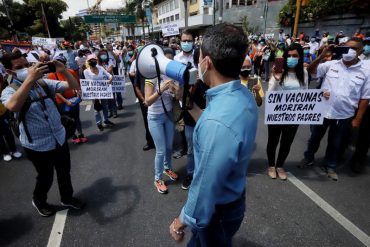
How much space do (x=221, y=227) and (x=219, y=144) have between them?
644 millimetres

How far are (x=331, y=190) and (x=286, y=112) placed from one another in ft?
4.03

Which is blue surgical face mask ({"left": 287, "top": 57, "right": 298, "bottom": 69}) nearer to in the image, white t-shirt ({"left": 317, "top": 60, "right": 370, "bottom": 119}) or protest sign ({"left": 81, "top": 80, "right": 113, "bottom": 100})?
white t-shirt ({"left": 317, "top": 60, "right": 370, "bottom": 119})

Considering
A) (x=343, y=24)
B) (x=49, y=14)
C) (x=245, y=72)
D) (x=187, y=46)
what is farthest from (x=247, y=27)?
(x=49, y=14)

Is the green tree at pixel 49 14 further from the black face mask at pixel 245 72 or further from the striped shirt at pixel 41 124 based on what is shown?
the black face mask at pixel 245 72

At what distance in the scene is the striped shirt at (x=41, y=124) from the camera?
234 centimetres

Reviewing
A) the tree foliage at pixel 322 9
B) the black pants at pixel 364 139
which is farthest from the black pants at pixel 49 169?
the tree foliage at pixel 322 9

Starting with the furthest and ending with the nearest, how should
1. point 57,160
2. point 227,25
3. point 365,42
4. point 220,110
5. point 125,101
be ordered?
1. point 125,101
2. point 365,42
3. point 57,160
4. point 227,25
5. point 220,110

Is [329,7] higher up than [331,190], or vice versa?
[329,7]

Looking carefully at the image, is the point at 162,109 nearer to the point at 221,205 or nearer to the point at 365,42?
the point at 221,205

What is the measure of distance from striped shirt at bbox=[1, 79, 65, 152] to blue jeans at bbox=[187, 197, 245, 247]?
1.88m

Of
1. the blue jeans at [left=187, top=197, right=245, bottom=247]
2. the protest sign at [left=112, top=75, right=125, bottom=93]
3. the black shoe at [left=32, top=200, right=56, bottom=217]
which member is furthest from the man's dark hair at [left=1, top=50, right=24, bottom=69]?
the protest sign at [left=112, top=75, right=125, bottom=93]

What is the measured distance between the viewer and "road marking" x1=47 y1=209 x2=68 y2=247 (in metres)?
2.46

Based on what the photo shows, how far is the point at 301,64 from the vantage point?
3010 mm

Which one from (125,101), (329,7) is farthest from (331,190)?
(329,7)
